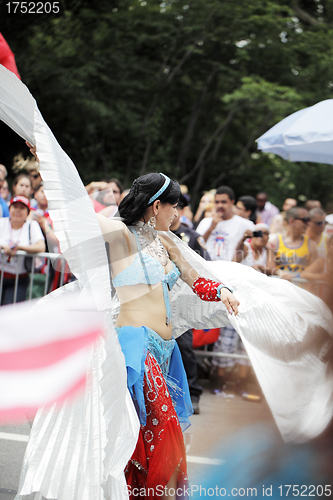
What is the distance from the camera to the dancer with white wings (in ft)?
6.20

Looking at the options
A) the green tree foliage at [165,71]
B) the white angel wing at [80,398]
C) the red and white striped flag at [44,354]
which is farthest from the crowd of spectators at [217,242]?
the green tree foliage at [165,71]

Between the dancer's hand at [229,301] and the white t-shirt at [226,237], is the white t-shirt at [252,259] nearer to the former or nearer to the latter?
the white t-shirt at [226,237]

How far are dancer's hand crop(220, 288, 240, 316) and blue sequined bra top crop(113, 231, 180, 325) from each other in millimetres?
316

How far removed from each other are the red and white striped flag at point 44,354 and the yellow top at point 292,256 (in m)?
3.82

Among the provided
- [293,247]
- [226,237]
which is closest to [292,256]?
[293,247]

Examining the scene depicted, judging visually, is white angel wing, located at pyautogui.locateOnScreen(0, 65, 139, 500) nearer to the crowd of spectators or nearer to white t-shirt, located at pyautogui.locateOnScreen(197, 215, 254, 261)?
the crowd of spectators

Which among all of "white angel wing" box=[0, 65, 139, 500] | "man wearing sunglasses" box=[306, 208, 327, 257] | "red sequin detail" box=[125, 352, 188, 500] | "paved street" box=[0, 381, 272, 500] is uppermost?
"white angel wing" box=[0, 65, 139, 500]

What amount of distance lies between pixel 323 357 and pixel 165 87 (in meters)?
16.3

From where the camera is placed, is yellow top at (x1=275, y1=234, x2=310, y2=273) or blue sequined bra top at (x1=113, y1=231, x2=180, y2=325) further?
yellow top at (x1=275, y1=234, x2=310, y2=273)

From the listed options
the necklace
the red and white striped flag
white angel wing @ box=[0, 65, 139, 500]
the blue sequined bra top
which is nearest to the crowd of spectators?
the necklace

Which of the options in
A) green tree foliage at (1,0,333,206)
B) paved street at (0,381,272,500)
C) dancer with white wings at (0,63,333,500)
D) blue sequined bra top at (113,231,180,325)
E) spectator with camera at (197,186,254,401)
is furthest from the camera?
green tree foliage at (1,0,333,206)

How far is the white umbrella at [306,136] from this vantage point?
490 cm

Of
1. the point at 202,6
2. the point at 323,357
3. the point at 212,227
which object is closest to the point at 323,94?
the point at 202,6

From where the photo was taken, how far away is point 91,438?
223 centimetres
